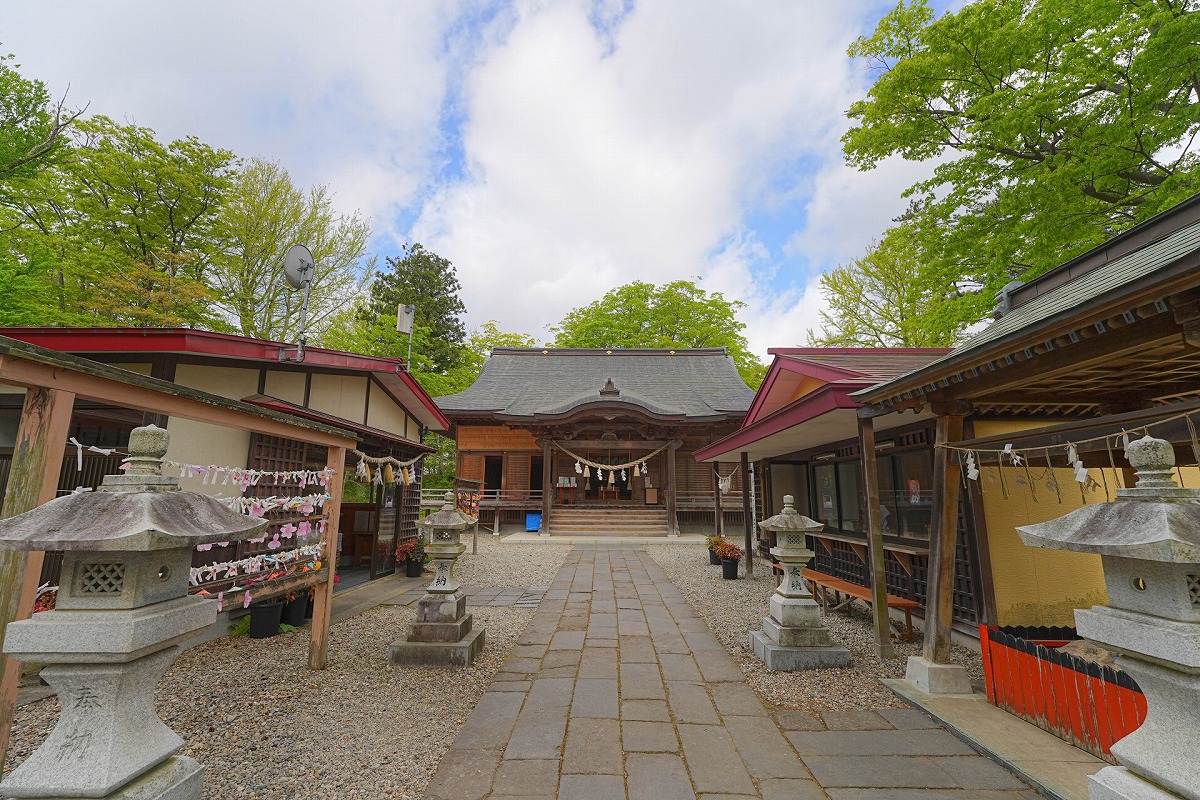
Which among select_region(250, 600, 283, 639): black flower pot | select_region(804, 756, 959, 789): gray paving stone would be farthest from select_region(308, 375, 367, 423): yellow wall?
select_region(804, 756, 959, 789): gray paving stone

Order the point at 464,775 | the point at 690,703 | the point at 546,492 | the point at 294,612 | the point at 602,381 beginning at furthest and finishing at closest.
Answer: the point at 602,381
the point at 546,492
the point at 294,612
the point at 690,703
the point at 464,775

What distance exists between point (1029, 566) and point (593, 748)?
4.99m

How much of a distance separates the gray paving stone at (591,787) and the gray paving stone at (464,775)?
0.44 metres

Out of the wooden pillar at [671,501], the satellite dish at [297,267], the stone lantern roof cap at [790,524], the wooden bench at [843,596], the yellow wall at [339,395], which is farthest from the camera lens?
the wooden pillar at [671,501]

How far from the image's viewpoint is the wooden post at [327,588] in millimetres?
4430

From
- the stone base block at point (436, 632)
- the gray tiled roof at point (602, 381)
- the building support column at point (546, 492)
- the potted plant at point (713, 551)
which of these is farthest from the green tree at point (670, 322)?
the stone base block at point (436, 632)

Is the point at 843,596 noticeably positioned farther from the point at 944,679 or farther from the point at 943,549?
the point at 943,549

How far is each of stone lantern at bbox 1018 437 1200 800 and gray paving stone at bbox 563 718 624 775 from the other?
2.29m

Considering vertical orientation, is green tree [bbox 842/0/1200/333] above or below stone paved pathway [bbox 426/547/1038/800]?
above

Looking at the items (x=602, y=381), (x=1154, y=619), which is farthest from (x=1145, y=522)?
(x=602, y=381)

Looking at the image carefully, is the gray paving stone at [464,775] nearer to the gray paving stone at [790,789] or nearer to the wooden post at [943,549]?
the gray paving stone at [790,789]

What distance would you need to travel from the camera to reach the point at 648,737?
324 centimetres

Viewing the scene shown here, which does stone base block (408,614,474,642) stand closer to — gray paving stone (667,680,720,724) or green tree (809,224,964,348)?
gray paving stone (667,680,720,724)

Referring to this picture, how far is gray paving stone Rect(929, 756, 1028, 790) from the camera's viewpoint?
2699 mm
